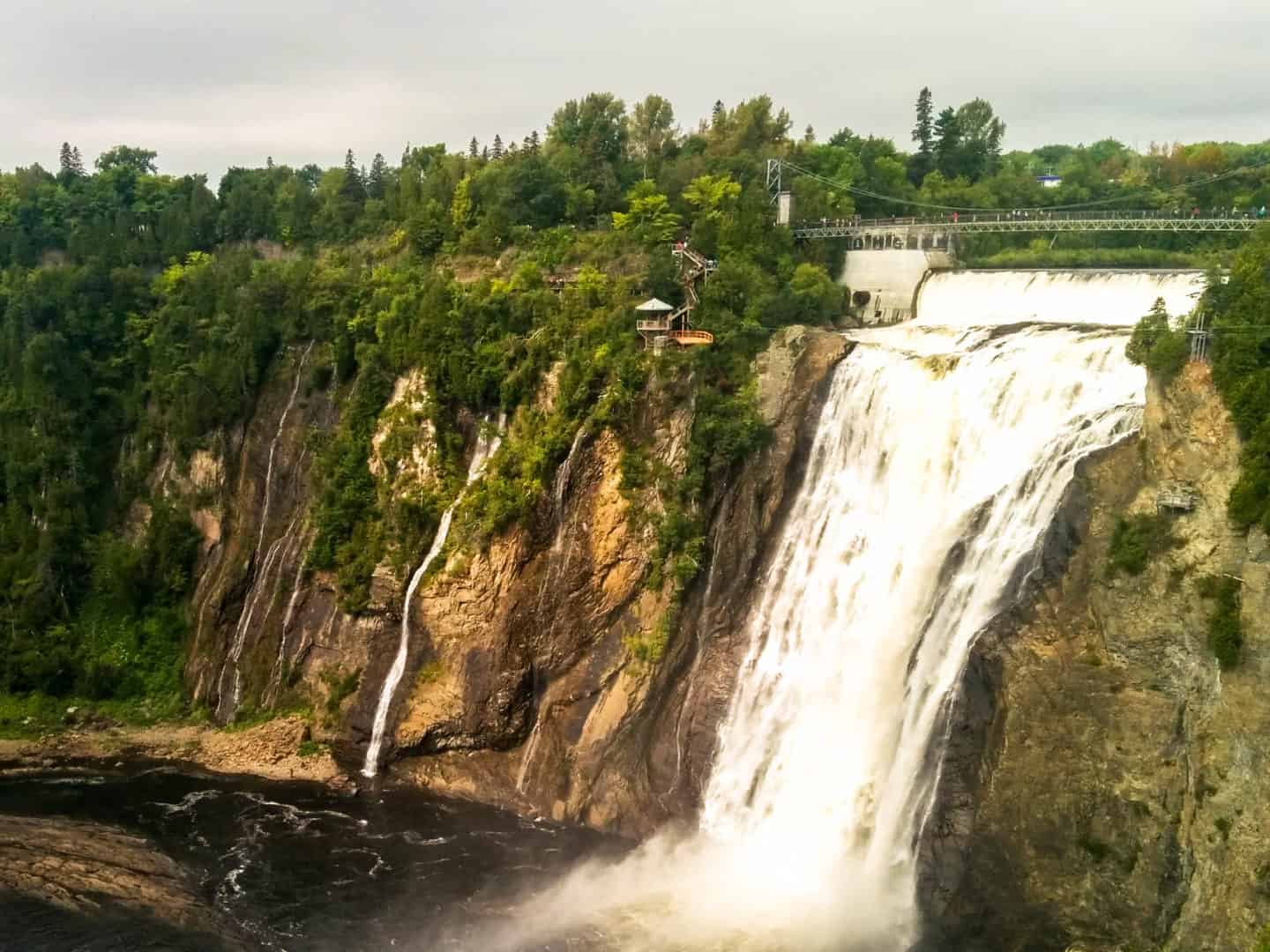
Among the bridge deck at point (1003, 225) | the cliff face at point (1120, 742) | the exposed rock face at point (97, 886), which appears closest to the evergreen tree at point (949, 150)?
the bridge deck at point (1003, 225)

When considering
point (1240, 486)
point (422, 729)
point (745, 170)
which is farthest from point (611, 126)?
point (1240, 486)

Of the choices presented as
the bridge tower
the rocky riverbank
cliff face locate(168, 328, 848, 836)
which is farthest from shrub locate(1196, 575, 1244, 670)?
the bridge tower

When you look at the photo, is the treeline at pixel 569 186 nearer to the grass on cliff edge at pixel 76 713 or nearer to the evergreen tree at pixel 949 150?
the evergreen tree at pixel 949 150

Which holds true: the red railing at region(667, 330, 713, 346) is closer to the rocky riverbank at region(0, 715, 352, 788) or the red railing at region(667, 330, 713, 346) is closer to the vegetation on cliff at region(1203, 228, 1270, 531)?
the vegetation on cliff at region(1203, 228, 1270, 531)

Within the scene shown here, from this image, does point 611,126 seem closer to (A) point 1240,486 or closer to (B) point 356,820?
(B) point 356,820

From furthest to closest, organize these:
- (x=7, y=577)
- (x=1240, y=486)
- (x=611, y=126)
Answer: (x=611, y=126) < (x=7, y=577) < (x=1240, y=486)

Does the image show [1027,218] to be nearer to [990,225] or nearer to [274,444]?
[990,225]
